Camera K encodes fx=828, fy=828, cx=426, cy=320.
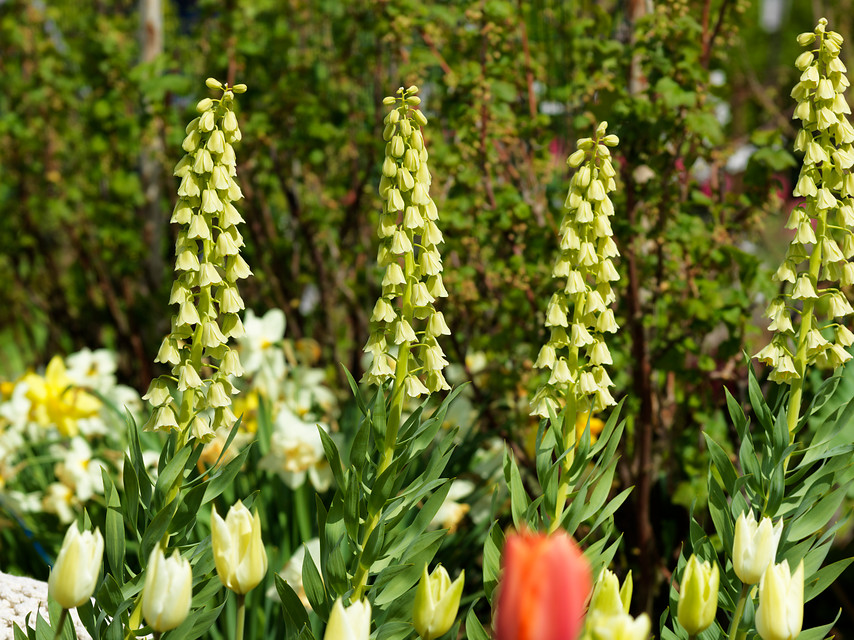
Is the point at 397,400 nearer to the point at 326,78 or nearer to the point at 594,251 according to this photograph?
the point at 594,251

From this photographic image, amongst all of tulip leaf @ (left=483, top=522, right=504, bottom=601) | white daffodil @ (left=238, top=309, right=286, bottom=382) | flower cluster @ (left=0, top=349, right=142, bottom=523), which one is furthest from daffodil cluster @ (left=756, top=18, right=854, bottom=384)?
flower cluster @ (left=0, top=349, right=142, bottom=523)

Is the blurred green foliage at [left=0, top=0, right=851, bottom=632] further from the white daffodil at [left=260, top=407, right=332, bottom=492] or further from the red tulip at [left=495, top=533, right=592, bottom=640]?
the red tulip at [left=495, top=533, right=592, bottom=640]

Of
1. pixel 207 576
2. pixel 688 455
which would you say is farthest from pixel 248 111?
pixel 207 576

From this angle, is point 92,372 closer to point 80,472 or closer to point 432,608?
point 80,472

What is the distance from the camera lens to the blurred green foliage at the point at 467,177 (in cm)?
223

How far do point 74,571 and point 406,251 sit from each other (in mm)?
598

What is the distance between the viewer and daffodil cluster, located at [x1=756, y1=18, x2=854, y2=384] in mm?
1221

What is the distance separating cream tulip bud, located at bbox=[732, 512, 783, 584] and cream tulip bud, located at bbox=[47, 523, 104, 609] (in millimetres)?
825

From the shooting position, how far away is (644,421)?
2.25 metres

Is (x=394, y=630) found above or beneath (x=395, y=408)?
beneath

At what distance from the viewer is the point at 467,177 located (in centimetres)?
242

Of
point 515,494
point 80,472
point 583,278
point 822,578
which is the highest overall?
point 583,278

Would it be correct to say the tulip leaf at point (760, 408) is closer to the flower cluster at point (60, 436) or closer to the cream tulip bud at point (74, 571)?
the cream tulip bud at point (74, 571)

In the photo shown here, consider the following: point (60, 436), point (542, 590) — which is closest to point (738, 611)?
point (542, 590)
